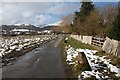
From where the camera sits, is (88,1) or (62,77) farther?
(88,1)

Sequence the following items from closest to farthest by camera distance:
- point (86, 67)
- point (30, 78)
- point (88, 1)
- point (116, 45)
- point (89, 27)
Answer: point (30, 78)
point (86, 67)
point (116, 45)
point (89, 27)
point (88, 1)

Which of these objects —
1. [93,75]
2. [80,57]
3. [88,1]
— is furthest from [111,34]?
[88,1]

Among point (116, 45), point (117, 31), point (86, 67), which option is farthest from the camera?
point (117, 31)

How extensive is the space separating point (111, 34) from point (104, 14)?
23.7 meters

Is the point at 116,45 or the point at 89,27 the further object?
the point at 89,27

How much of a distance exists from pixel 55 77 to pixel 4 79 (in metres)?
2.53

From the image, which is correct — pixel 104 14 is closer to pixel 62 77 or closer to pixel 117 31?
pixel 117 31

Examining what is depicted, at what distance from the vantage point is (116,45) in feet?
68.3

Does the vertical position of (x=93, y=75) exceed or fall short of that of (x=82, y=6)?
it falls short

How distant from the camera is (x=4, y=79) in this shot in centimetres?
1402

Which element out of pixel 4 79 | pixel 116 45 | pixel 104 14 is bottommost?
pixel 4 79

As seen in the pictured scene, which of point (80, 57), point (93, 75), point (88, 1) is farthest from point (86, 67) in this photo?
point (88, 1)

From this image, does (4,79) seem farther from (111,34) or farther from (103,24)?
(103,24)

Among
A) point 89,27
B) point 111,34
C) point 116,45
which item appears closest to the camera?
point 116,45
